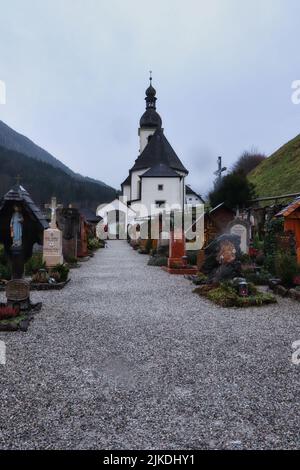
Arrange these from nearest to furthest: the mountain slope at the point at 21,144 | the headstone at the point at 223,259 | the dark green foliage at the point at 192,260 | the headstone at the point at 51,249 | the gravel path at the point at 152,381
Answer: the gravel path at the point at 152,381, the headstone at the point at 223,259, the headstone at the point at 51,249, the dark green foliage at the point at 192,260, the mountain slope at the point at 21,144

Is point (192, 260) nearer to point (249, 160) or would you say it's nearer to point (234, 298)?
point (234, 298)

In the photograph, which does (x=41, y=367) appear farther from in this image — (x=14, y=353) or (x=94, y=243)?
(x=94, y=243)

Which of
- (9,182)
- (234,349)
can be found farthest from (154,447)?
(9,182)

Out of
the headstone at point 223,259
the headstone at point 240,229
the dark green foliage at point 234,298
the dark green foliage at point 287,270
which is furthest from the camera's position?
the headstone at point 240,229

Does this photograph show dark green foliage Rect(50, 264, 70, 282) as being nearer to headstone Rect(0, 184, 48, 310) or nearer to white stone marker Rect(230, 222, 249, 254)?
headstone Rect(0, 184, 48, 310)

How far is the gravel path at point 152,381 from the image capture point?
3.03 meters

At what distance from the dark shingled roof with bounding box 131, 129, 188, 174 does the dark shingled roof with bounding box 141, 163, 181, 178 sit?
227cm

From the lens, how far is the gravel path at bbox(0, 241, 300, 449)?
303 cm

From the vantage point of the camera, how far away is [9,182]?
68.4 meters

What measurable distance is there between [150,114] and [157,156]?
33.9 ft

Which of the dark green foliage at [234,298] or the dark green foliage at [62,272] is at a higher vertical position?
the dark green foliage at [62,272]

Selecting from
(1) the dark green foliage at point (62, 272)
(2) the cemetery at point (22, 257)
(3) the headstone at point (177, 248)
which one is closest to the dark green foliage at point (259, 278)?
(3) the headstone at point (177, 248)

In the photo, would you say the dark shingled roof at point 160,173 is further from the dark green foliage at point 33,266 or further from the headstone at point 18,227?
the headstone at point 18,227

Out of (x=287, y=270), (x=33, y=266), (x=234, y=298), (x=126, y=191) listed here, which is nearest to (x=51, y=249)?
(x=33, y=266)
